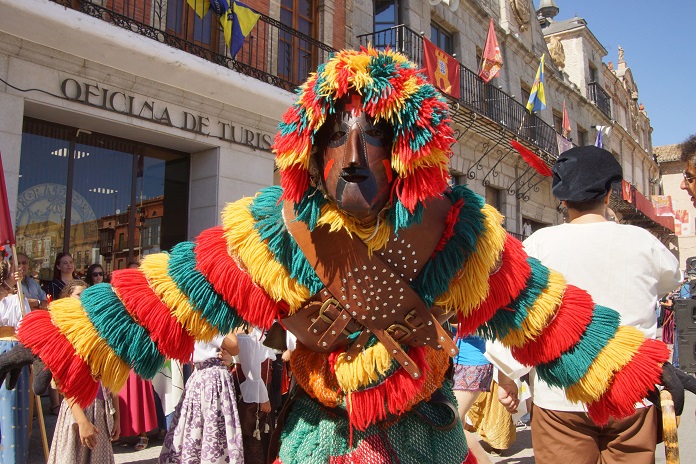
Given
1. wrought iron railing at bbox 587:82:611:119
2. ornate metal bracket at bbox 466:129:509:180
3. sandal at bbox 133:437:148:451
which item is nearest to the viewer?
sandal at bbox 133:437:148:451

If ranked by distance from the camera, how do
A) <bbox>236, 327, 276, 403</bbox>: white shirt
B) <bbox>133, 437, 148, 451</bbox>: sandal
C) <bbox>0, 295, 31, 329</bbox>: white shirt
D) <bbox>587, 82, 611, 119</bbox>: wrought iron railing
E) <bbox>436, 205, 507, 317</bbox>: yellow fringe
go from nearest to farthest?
<bbox>436, 205, 507, 317</bbox>: yellow fringe, <bbox>236, 327, 276, 403</bbox>: white shirt, <bbox>0, 295, 31, 329</bbox>: white shirt, <bbox>133, 437, 148, 451</bbox>: sandal, <bbox>587, 82, 611, 119</bbox>: wrought iron railing

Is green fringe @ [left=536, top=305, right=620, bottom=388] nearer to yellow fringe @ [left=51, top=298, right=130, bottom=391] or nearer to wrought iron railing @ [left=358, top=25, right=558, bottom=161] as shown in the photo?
yellow fringe @ [left=51, top=298, right=130, bottom=391]

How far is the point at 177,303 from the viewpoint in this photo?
1891mm

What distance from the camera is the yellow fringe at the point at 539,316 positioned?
195 cm

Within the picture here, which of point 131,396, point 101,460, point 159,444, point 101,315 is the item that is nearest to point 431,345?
point 101,315

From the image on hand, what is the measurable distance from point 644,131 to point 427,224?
3837 cm

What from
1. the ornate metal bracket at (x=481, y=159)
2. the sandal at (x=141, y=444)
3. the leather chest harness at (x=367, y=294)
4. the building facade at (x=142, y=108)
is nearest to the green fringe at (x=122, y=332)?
the leather chest harness at (x=367, y=294)

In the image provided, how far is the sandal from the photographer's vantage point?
5730 mm

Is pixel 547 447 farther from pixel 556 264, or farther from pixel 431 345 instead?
pixel 431 345

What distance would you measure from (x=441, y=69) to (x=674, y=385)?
34.8 ft

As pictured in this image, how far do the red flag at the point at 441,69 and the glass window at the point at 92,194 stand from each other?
4.98m

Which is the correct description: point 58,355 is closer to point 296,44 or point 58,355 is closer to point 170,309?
point 170,309

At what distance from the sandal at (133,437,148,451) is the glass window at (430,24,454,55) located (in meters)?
11.5

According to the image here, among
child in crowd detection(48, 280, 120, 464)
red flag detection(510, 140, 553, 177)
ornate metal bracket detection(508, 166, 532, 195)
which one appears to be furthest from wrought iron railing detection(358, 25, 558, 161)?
child in crowd detection(48, 280, 120, 464)
